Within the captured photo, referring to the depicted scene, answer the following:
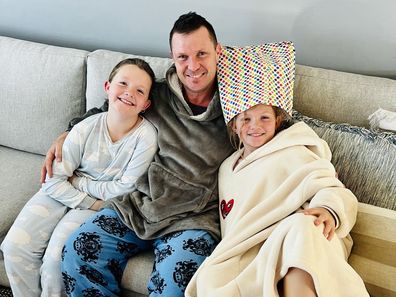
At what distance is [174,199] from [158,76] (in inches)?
21.6

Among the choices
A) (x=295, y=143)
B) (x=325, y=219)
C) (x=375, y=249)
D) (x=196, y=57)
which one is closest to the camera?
(x=325, y=219)

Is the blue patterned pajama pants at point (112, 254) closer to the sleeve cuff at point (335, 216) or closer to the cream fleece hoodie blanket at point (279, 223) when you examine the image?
the cream fleece hoodie blanket at point (279, 223)

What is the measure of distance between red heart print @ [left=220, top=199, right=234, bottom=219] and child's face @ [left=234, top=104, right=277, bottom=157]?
0.70 ft

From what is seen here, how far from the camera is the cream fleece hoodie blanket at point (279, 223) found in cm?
138

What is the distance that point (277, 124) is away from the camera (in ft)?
6.01

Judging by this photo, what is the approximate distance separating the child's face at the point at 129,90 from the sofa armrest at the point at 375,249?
860mm

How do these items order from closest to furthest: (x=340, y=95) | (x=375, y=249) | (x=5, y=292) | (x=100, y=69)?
(x=375, y=249) < (x=340, y=95) < (x=5, y=292) < (x=100, y=69)

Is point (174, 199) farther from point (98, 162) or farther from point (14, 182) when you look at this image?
point (14, 182)

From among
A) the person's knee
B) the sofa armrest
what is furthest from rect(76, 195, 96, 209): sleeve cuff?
the sofa armrest

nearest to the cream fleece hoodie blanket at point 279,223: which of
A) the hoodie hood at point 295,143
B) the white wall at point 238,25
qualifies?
the hoodie hood at point 295,143

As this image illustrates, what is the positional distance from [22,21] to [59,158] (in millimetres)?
964

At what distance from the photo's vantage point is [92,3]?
2.42 meters

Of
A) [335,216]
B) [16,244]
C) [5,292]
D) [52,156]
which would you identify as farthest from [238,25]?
[5,292]

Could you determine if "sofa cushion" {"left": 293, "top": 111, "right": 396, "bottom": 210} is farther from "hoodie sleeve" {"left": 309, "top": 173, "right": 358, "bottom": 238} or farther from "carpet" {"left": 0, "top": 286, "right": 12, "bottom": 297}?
"carpet" {"left": 0, "top": 286, "right": 12, "bottom": 297}
